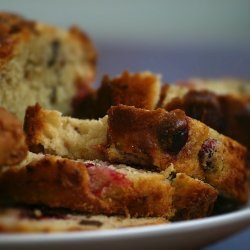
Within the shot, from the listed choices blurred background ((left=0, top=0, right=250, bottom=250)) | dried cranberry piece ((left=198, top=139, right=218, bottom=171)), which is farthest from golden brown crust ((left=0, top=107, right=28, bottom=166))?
blurred background ((left=0, top=0, right=250, bottom=250))

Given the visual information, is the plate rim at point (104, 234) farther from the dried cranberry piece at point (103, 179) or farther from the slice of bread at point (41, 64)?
the slice of bread at point (41, 64)

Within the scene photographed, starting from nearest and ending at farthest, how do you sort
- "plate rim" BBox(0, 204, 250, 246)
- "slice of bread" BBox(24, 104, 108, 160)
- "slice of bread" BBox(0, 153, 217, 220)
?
"plate rim" BBox(0, 204, 250, 246)
"slice of bread" BBox(0, 153, 217, 220)
"slice of bread" BBox(24, 104, 108, 160)

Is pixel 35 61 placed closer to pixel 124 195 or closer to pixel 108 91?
pixel 108 91

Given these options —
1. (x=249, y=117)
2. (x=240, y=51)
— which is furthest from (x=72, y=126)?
(x=240, y=51)

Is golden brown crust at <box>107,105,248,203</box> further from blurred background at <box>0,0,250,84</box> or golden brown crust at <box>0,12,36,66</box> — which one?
blurred background at <box>0,0,250,84</box>

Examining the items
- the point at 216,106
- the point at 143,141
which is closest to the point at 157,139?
the point at 143,141
